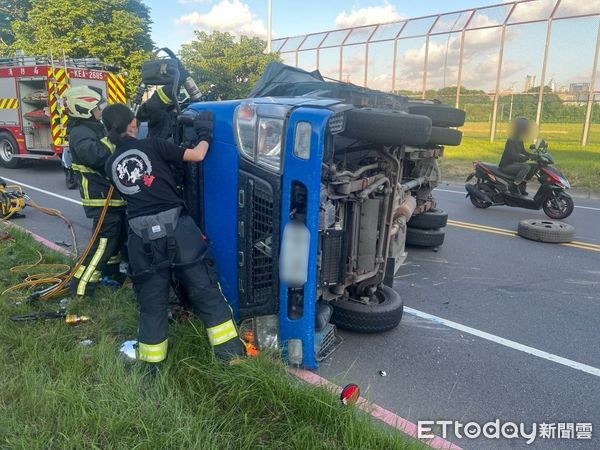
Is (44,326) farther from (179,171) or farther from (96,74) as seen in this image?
(96,74)

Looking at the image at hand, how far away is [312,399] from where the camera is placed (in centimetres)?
243

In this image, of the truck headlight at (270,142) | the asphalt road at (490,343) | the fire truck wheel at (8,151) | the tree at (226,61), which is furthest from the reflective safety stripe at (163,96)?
the tree at (226,61)

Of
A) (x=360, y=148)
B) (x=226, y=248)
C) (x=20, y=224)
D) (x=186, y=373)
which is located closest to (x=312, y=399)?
Answer: (x=186, y=373)

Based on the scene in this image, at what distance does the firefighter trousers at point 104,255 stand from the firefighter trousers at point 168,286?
118 centimetres

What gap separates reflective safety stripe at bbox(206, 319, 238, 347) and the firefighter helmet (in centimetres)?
223

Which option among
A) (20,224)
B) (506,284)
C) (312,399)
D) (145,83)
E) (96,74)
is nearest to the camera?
(312,399)

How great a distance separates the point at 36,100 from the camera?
38.0 ft

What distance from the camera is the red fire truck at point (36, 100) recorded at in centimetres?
1098

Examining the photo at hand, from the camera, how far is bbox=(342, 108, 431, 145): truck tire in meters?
3.03

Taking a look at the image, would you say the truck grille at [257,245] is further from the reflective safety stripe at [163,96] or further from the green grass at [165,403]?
the reflective safety stripe at [163,96]

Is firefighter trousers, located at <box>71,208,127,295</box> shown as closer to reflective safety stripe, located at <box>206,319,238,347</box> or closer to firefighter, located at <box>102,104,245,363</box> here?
firefighter, located at <box>102,104,245,363</box>

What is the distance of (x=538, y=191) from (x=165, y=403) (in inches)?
290

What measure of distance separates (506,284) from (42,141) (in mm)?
11682

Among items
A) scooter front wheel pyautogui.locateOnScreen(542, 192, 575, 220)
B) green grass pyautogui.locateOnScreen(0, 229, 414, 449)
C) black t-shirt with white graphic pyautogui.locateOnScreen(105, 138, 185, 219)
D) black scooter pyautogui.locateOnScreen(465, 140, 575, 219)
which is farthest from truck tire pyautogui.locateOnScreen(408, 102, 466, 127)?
scooter front wheel pyautogui.locateOnScreen(542, 192, 575, 220)
